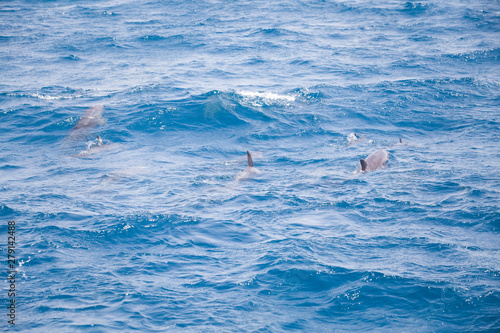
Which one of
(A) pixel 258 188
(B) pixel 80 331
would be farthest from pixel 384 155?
(B) pixel 80 331

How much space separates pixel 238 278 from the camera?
12.4m

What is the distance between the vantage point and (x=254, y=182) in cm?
1803

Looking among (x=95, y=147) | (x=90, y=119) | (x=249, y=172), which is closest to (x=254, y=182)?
(x=249, y=172)

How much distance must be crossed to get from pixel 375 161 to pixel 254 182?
16.0ft

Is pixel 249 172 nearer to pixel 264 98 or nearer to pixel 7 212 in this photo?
pixel 7 212

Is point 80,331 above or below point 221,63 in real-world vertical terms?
below

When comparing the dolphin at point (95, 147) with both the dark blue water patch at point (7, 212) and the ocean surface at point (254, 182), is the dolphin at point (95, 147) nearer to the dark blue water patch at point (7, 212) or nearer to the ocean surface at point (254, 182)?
the ocean surface at point (254, 182)

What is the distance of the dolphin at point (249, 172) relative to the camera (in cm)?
1834

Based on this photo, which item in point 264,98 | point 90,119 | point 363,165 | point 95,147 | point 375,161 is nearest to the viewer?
point 363,165

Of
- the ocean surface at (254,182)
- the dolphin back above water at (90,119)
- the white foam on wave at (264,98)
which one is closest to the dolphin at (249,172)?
the ocean surface at (254,182)

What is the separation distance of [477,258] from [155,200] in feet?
33.6

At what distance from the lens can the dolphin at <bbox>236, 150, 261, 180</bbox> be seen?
1834 centimetres

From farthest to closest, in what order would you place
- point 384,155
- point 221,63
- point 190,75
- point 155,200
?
point 221,63 < point 190,75 < point 384,155 < point 155,200

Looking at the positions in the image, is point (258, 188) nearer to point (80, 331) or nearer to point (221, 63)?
point (80, 331)
